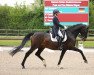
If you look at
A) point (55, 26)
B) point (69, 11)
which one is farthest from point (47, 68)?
point (69, 11)

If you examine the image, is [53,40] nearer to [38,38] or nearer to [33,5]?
[38,38]

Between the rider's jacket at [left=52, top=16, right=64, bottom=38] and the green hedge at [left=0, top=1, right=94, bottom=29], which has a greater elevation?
the rider's jacket at [left=52, top=16, right=64, bottom=38]

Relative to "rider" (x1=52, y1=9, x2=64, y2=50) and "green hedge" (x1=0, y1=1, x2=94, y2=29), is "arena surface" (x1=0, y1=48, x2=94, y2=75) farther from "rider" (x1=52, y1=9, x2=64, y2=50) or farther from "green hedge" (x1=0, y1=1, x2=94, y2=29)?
"green hedge" (x1=0, y1=1, x2=94, y2=29)

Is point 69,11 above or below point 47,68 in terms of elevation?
below

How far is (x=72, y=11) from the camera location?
3728 cm

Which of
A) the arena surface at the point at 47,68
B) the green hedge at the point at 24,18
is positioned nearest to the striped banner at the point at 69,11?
the green hedge at the point at 24,18

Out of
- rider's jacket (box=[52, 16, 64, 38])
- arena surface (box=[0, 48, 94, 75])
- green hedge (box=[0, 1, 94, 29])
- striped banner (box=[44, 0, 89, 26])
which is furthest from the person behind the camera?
green hedge (box=[0, 1, 94, 29])

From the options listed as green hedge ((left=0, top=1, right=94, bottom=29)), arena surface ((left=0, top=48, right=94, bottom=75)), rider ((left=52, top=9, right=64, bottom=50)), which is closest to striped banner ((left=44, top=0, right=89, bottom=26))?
green hedge ((left=0, top=1, right=94, bottom=29))

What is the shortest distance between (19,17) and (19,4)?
399 cm

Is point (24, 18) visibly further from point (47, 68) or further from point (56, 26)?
point (47, 68)

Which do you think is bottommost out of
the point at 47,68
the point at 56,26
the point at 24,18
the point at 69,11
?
the point at 24,18

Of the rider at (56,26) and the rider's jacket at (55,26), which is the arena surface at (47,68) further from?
the rider's jacket at (55,26)

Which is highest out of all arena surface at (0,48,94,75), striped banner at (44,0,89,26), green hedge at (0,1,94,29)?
arena surface at (0,48,94,75)

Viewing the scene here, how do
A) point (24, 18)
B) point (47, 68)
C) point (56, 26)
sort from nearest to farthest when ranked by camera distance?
1. point (47, 68)
2. point (56, 26)
3. point (24, 18)
